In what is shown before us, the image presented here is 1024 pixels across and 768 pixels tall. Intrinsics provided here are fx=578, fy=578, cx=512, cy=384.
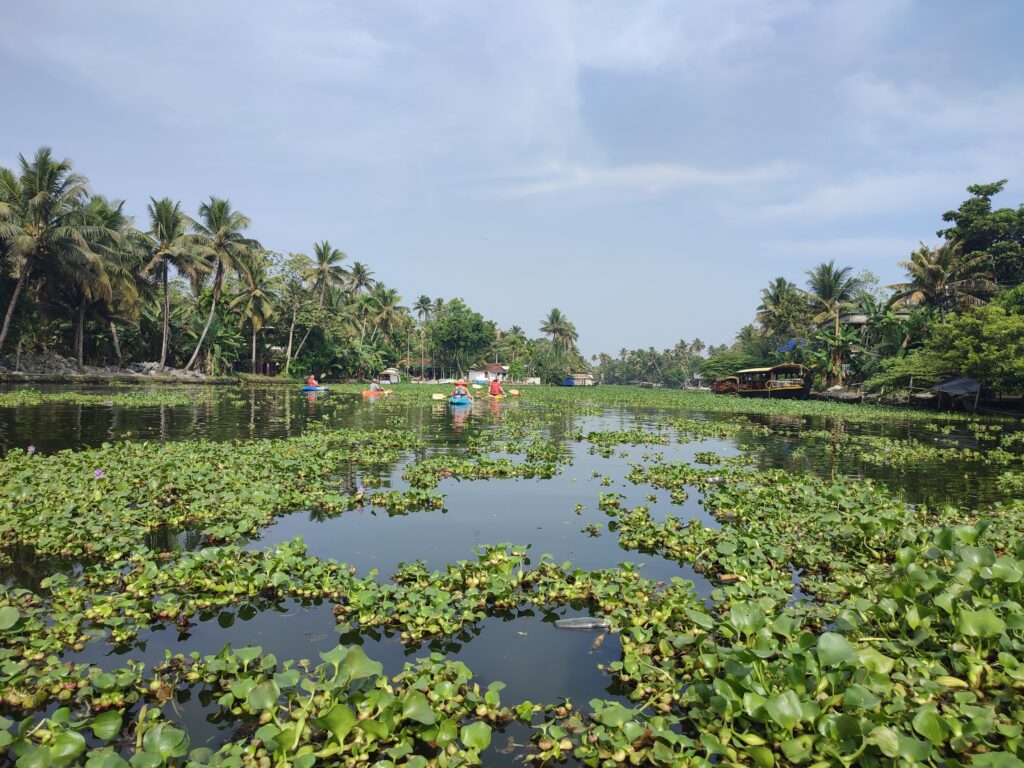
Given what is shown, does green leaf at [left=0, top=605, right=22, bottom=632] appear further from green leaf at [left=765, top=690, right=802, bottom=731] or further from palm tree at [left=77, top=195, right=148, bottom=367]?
palm tree at [left=77, top=195, right=148, bottom=367]

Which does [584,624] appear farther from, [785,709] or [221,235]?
[221,235]

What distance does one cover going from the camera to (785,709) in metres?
2.94

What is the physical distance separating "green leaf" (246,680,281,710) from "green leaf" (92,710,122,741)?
2.15ft

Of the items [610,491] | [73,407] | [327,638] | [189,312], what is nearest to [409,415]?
[73,407]

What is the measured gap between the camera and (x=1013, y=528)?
22.9 ft

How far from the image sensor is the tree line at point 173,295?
3209 cm

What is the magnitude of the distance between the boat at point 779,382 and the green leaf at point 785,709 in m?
46.7

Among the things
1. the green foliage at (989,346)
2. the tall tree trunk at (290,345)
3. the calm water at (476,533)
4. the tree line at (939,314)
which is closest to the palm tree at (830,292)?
the tree line at (939,314)

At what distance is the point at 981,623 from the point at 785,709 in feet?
5.15

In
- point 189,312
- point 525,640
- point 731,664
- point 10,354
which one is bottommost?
point 525,640

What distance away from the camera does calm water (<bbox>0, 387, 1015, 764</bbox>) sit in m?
4.18

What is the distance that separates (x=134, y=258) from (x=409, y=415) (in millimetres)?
26829

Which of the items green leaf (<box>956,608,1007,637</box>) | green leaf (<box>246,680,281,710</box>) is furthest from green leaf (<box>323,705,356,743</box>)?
green leaf (<box>956,608,1007,637</box>)

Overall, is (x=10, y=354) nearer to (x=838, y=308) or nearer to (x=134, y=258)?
(x=134, y=258)
